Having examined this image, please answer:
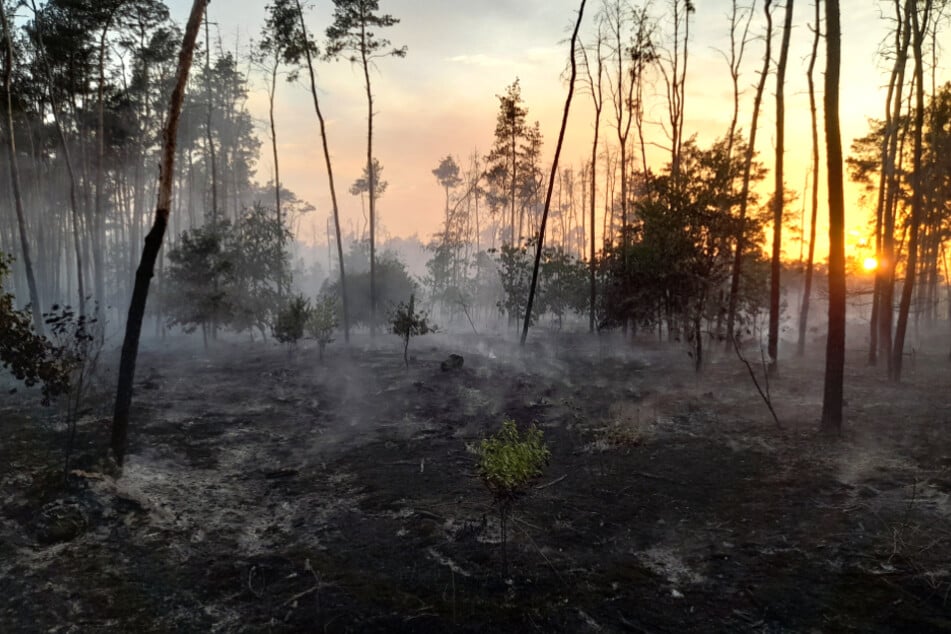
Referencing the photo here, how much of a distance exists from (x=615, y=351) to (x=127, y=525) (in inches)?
847

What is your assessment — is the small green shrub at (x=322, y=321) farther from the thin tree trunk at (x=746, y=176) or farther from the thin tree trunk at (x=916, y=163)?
the thin tree trunk at (x=916, y=163)

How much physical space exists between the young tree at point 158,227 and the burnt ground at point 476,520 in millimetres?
1381

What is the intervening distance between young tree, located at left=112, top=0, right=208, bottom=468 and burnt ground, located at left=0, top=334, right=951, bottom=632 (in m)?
1.38

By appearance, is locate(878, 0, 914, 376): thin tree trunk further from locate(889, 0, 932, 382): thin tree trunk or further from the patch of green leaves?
the patch of green leaves

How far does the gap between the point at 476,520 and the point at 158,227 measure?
24.8 ft

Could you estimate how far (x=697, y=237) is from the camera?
15.9 meters

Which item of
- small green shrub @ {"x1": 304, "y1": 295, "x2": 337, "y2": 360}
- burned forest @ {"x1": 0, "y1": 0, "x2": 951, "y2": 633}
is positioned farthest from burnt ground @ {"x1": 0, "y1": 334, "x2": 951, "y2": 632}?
small green shrub @ {"x1": 304, "y1": 295, "x2": 337, "y2": 360}

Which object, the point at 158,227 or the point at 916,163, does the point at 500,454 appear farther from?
the point at 916,163

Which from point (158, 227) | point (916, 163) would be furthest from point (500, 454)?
point (916, 163)

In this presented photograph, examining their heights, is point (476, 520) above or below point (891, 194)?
below

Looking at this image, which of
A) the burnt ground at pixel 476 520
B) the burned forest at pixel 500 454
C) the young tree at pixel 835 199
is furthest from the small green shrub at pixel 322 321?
the young tree at pixel 835 199

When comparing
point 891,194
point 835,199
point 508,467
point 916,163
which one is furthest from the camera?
point 891,194

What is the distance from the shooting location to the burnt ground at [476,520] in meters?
5.62

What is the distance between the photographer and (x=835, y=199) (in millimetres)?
10656
